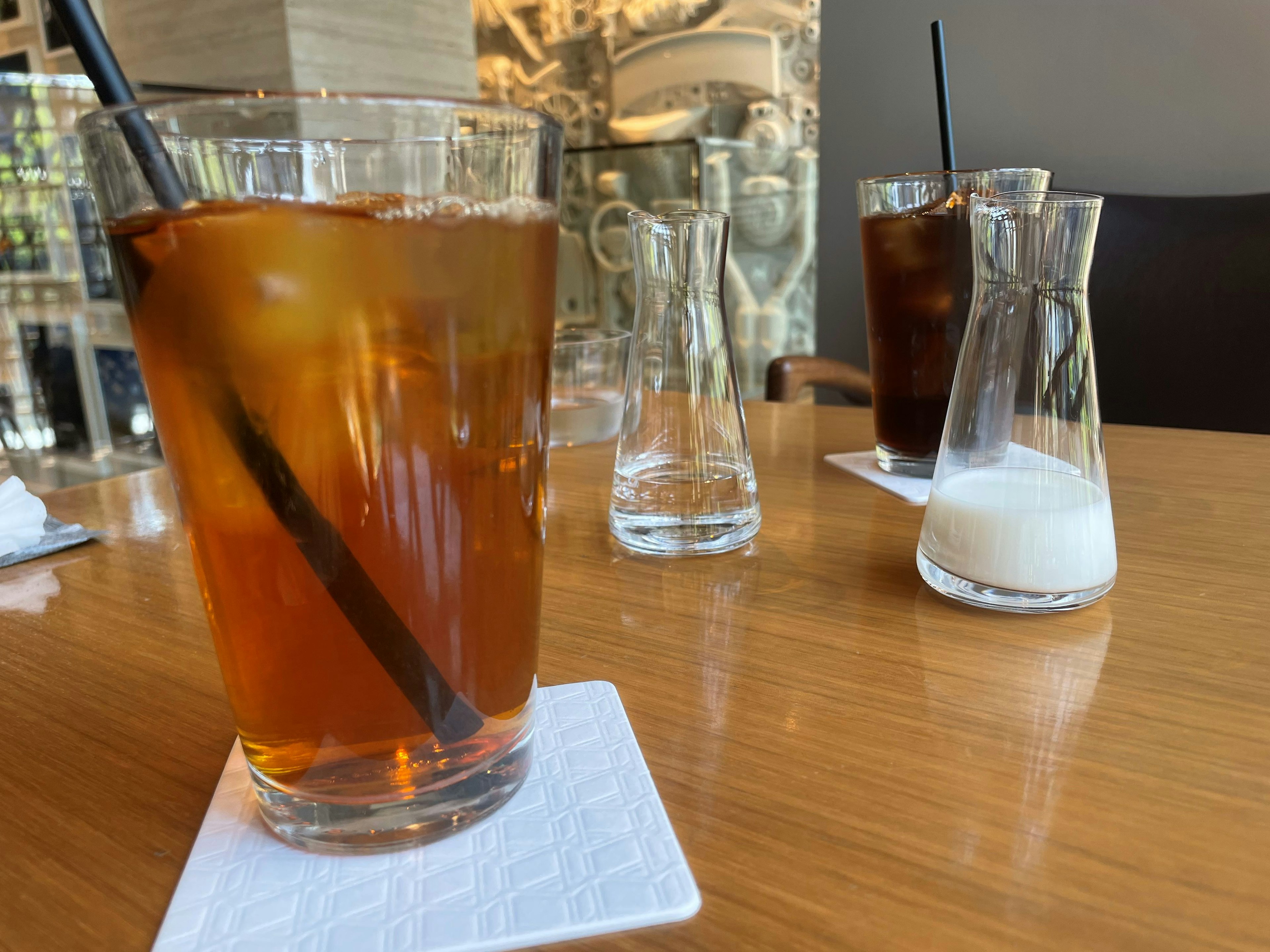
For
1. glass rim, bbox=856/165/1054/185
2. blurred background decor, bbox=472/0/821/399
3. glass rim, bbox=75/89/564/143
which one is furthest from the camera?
blurred background decor, bbox=472/0/821/399

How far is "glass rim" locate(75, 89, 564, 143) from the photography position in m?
0.24

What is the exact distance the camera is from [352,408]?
0.27 meters

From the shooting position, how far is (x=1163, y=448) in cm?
81

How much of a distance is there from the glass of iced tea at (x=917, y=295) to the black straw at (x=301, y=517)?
1.70 ft

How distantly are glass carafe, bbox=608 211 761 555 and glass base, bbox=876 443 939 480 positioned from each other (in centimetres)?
20

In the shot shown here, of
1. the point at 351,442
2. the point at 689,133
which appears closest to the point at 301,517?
the point at 351,442

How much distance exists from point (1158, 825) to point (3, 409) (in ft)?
8.73

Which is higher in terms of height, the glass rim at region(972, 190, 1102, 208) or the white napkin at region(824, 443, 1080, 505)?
the glass rim at region(972, 190, 1102, 208)

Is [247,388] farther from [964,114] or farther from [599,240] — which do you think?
[599,240]

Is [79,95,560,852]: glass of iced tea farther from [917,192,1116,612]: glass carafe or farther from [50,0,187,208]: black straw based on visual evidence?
[917,192,1116,612]: glass carafe

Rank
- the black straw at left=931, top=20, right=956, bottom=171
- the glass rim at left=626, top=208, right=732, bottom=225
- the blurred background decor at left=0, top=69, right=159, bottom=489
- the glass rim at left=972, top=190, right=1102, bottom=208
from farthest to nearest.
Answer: the blurred background decor at left=0, top=69, right=159, bottom=489 → the black straw at left=931, top=20, right=956, bottom=171 → the glass rim at left=626, top=208, right=732, bottom=225 → the glass rim at left=972, top=190, right=1102, bottom=208

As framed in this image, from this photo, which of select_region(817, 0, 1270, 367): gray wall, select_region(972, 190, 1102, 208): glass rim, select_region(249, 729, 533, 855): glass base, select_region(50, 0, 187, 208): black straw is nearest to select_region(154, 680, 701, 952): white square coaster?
select_region(249, 729, 533, 855): glass base

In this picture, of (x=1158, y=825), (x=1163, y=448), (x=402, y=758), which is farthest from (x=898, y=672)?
(x=1163, y=448)

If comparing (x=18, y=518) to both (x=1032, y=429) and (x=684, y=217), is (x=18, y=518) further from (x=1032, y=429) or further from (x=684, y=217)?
(x=1032, y=429)
